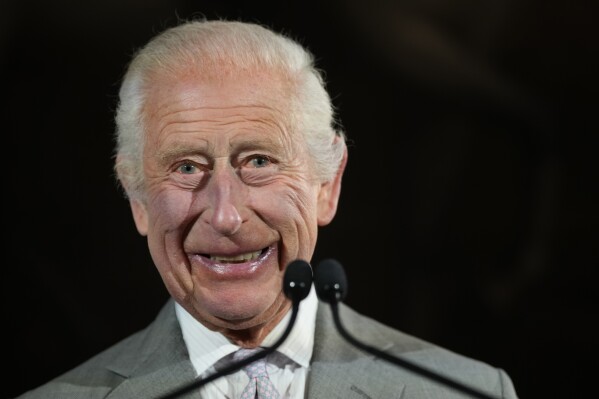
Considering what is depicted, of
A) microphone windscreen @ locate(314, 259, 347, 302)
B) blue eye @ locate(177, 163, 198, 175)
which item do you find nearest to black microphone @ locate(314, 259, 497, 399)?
microphone windscreen @ locate(314, 259, 347, 302)

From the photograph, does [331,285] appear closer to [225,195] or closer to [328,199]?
[225,195]

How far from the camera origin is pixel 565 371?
1.90 meters

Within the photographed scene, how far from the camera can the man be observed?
1493mm

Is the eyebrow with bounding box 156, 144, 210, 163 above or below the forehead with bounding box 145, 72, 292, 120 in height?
below

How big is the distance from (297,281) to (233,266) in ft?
0.89

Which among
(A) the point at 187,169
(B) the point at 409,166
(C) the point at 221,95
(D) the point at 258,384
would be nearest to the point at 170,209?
(A) the point at 187,169

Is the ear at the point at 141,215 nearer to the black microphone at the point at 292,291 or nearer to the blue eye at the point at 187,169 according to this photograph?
the blue eye at the point at 187,169

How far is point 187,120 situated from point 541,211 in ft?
2.62

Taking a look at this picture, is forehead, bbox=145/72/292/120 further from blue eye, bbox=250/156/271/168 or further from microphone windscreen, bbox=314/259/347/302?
microphone windscreen, bbox=314/259/347/302

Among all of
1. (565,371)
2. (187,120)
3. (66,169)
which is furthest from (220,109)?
(565,371)

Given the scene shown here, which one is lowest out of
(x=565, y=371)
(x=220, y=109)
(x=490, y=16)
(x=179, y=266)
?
(x=565, y=371)

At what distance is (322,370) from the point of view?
1.60 meters

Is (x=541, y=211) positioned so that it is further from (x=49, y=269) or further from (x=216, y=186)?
(x=49, y=269)

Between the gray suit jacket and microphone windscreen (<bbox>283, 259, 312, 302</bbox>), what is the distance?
389 millimetres
